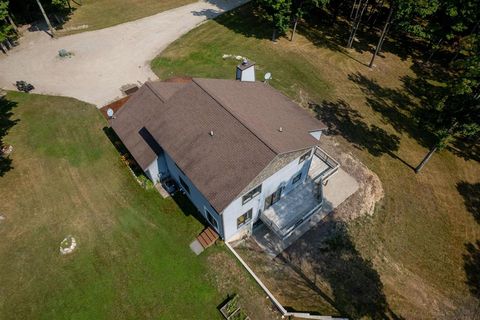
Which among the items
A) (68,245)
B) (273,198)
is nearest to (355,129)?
(273,198)

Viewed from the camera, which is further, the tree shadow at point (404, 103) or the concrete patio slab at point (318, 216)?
the tree shadow at point (404, 103)

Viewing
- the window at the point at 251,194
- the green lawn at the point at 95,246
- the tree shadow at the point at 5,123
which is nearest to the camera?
the window at the point at 251,194

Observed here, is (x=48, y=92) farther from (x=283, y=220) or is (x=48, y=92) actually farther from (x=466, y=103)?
(x=466, y=103)

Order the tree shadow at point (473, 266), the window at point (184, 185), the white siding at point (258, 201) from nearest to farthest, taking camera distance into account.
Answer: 1. the white siding at point (258, 201)
2. the tree shadow at point (473, 266)
3. the window at point (184, 185)

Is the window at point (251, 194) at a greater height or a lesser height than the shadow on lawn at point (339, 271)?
greater

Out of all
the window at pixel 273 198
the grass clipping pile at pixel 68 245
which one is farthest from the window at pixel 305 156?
the grass clipping pile at pixel 68 245

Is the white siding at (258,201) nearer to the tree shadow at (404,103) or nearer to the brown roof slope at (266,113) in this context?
the brown roof slope at (266,113)

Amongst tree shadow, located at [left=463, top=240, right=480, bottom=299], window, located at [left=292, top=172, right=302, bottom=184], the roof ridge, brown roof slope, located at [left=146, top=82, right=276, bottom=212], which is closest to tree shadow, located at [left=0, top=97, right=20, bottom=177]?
brown roof slope, located at [left=146, top=82, right=276, bottom=212]

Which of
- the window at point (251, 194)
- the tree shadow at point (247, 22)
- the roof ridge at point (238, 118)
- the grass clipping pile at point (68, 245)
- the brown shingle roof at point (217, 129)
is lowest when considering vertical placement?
the grass clipping pile at point (68, 245)
